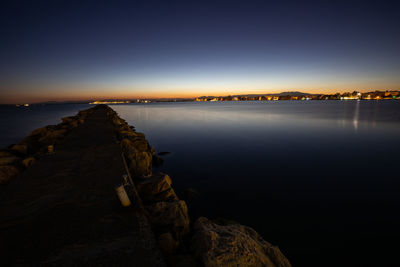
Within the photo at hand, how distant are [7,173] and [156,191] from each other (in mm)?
4490

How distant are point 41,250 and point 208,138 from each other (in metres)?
16.4

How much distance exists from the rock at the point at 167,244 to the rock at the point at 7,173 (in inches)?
210

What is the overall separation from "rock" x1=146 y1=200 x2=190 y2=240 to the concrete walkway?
590mm

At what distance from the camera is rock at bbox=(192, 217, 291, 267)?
276 centimetres

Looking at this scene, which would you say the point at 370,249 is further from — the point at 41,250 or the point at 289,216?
the point at 41,250

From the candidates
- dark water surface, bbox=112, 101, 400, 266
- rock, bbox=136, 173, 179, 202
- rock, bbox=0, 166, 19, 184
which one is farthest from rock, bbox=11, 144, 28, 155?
rock, bbox=136, 173, 179, 202

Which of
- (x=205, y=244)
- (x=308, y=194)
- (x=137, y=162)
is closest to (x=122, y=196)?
(x=205, y=244)

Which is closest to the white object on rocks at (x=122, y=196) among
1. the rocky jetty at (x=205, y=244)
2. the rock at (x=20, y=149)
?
the rocky jetty at (x=205, y=244)

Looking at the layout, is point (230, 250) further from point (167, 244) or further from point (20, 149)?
point (20, 149)

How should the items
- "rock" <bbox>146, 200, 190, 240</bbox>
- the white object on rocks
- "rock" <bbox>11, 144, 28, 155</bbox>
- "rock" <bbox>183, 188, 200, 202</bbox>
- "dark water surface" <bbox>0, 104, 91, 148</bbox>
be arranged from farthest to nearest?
"dark water surface" <bbox>0, 104, 91, 148</bbox> < "rock" <bbox>11, 144, 28, 155</bbox> < "rock" <bbox>183, 188, 200, 202</bbox> < "rock" <bbox>146, 200, 190, 240</bbox> < the white object on rocks

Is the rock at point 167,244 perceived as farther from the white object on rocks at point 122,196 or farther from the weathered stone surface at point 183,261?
the white object on rocks at point 122,196

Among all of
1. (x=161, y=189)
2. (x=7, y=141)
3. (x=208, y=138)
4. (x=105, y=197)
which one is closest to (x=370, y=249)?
(x=161, y=189)

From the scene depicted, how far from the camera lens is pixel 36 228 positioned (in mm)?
2930

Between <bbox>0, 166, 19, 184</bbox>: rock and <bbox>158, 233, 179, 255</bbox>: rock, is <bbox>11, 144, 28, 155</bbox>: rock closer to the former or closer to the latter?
<bbox>0, 166, 19, 184</bbox>: rock
